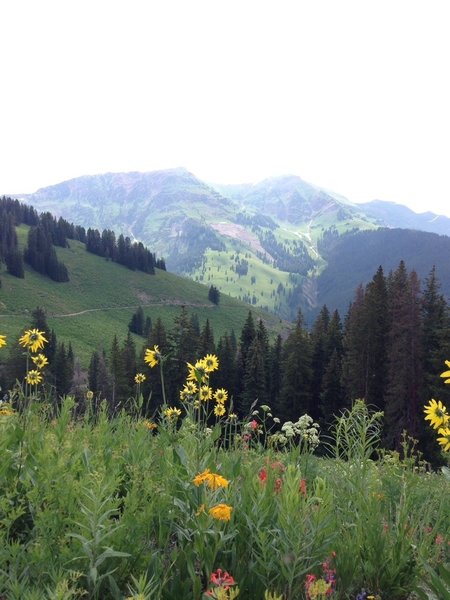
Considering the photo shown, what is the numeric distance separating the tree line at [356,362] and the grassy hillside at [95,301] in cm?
6086

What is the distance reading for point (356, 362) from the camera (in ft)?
142

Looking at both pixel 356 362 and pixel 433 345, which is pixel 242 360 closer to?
pixel 356 362

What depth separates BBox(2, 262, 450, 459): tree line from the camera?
36344mm

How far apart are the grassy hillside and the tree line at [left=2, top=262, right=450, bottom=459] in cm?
6086

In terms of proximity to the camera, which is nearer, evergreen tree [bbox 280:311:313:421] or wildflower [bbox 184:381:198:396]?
wildflower [bbox 184:381:198:396]


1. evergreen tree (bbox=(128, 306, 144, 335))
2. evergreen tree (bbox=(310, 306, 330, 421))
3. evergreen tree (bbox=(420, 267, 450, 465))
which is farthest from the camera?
evergreen tree (bbox=(128, 306, 144, 335))

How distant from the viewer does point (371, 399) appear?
42.6m

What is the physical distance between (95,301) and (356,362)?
133558mm

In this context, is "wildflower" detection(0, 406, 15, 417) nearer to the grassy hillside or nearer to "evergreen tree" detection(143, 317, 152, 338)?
the grassy hillside

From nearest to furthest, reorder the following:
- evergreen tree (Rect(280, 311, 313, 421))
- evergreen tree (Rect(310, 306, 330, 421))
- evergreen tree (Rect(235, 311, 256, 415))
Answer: evergreen tree (Rect(280, 311, 313, 421)), evergreen tree (Rect(310, 306, 330, 421)), evergreen tree (Rect(235, 311, 256, 415))

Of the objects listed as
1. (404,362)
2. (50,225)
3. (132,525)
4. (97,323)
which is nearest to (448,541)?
(132,525)

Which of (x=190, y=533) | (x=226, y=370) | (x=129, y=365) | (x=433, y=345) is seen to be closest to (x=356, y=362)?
(x=433, y=345)

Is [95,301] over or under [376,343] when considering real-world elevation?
under

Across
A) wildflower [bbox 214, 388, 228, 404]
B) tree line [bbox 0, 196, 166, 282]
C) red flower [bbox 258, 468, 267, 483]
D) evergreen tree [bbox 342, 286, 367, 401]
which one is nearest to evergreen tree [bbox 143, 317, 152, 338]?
tree line [bbox 0, 196, 166, 282]
